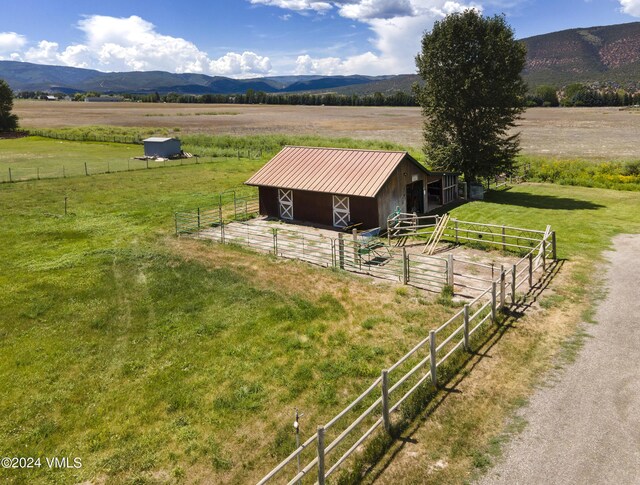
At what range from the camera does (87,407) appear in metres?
11.7

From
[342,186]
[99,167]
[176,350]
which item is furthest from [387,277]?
[99,167]

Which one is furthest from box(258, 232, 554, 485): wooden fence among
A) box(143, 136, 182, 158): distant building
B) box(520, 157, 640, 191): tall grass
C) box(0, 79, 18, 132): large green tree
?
box(0, 79, 18, 132): large green tree

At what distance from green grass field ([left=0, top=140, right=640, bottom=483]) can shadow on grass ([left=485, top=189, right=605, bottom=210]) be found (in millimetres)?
3482

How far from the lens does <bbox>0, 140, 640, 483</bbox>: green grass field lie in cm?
1017

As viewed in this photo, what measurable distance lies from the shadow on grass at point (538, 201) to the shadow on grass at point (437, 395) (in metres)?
17.9

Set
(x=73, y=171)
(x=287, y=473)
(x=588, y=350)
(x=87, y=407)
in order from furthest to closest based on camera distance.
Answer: (x=73, y=171) < (x=588, y=350) < (x=87, y=407) < (x=287, y=473)

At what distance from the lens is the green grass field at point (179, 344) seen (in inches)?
400

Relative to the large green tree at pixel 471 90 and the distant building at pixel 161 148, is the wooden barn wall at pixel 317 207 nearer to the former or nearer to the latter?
the large green tree at pixel 471 90

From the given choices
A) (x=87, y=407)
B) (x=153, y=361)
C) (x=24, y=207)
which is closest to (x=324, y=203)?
(x=153, y=361)

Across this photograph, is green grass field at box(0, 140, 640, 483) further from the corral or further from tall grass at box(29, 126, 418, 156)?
tall grass at box(29, 126, 418, 156)

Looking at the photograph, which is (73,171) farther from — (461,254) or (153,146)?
(461,254)

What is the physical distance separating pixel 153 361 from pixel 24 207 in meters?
27.2

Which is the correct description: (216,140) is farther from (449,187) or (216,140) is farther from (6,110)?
(449,187)

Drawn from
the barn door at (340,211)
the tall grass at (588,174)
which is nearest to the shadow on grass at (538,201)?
the tall grass at (588,174)
